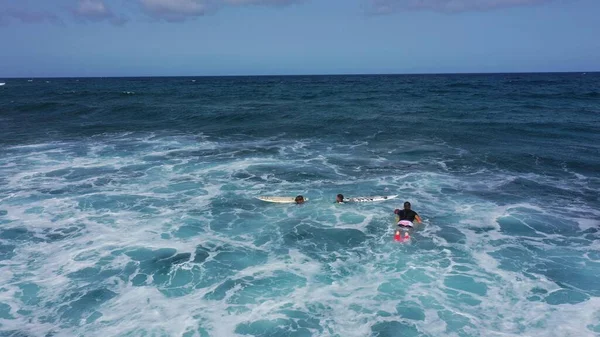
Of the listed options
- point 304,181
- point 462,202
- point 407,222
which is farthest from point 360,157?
point 407,222

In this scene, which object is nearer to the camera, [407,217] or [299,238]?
[299,238]

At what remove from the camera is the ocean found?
13.3 metres

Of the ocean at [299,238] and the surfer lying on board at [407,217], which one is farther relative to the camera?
the surfer lying on board at [407,217]

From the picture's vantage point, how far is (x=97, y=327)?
1273cm

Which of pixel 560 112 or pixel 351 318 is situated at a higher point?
pixel 560 112

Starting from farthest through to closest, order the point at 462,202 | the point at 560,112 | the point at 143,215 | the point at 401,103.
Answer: the point at 401,103 < the point at 560,112 < the point at 462,202 < the point at 143,215

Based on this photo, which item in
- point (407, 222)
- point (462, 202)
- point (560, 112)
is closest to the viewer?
point (407, 222)

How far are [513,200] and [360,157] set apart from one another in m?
12.4

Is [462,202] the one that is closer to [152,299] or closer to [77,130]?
[152,299]

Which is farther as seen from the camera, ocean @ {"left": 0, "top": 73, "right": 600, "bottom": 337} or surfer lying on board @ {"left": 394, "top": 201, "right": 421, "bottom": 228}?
surfer lying on board @ {"left": 394, "top": 201, "right": 421, "bottom": 228}

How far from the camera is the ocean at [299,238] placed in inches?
525

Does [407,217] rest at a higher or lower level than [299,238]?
higher

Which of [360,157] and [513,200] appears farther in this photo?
[360,157]

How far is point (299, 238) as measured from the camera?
18.8 metres
